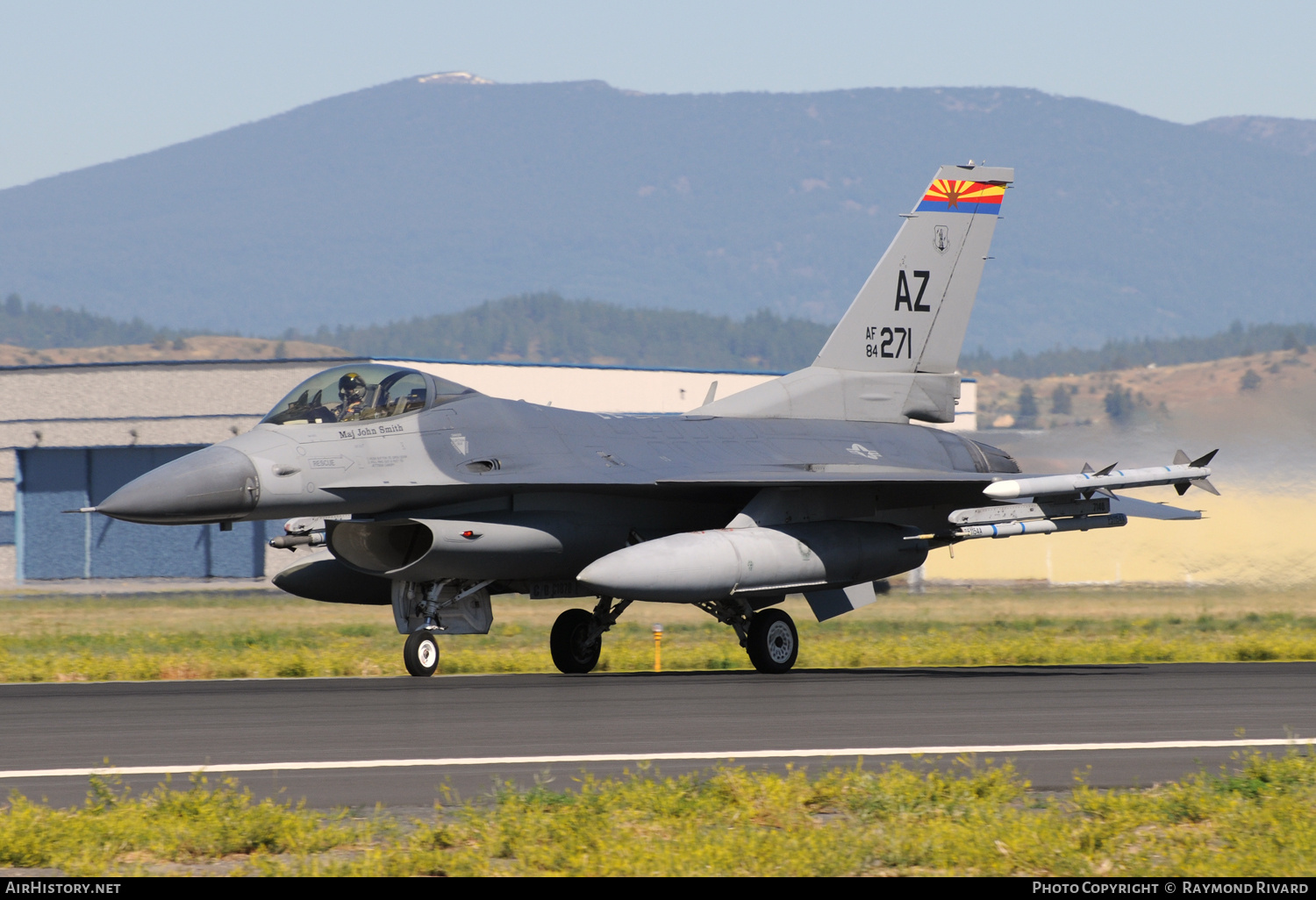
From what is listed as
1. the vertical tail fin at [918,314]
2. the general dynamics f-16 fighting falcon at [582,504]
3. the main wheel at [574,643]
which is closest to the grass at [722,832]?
the general dynamics f-16 fighting falcon at [582,504]

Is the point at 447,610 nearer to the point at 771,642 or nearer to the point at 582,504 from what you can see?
the point at 582,504

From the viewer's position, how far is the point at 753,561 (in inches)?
646

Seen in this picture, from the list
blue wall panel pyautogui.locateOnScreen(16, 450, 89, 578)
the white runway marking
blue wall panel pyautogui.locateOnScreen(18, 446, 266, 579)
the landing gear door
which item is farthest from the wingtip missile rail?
blue wall panel pyautogui.locateOnScreen(16, 450, 89, 578)

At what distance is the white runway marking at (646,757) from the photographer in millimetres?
9445

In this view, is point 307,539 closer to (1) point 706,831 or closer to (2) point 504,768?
(2) point 504,768

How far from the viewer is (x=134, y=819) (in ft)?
23.5

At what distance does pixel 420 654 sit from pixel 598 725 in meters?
5.19

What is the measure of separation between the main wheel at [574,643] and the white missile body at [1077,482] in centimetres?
470

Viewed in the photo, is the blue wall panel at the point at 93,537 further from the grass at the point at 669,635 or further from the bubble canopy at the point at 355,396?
the bubble canopy at the point at 355,396

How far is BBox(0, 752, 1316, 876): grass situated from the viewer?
6.41 m

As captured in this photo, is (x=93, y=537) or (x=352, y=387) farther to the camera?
(x=93, y=537)

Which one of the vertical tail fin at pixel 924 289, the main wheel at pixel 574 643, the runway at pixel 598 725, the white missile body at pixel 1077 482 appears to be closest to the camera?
the runway at pixel 598 725

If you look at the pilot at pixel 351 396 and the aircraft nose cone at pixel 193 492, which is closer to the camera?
the aircraft nose cone at pixel 193 492

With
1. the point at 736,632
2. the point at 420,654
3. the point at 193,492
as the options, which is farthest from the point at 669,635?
the point at 193,492
